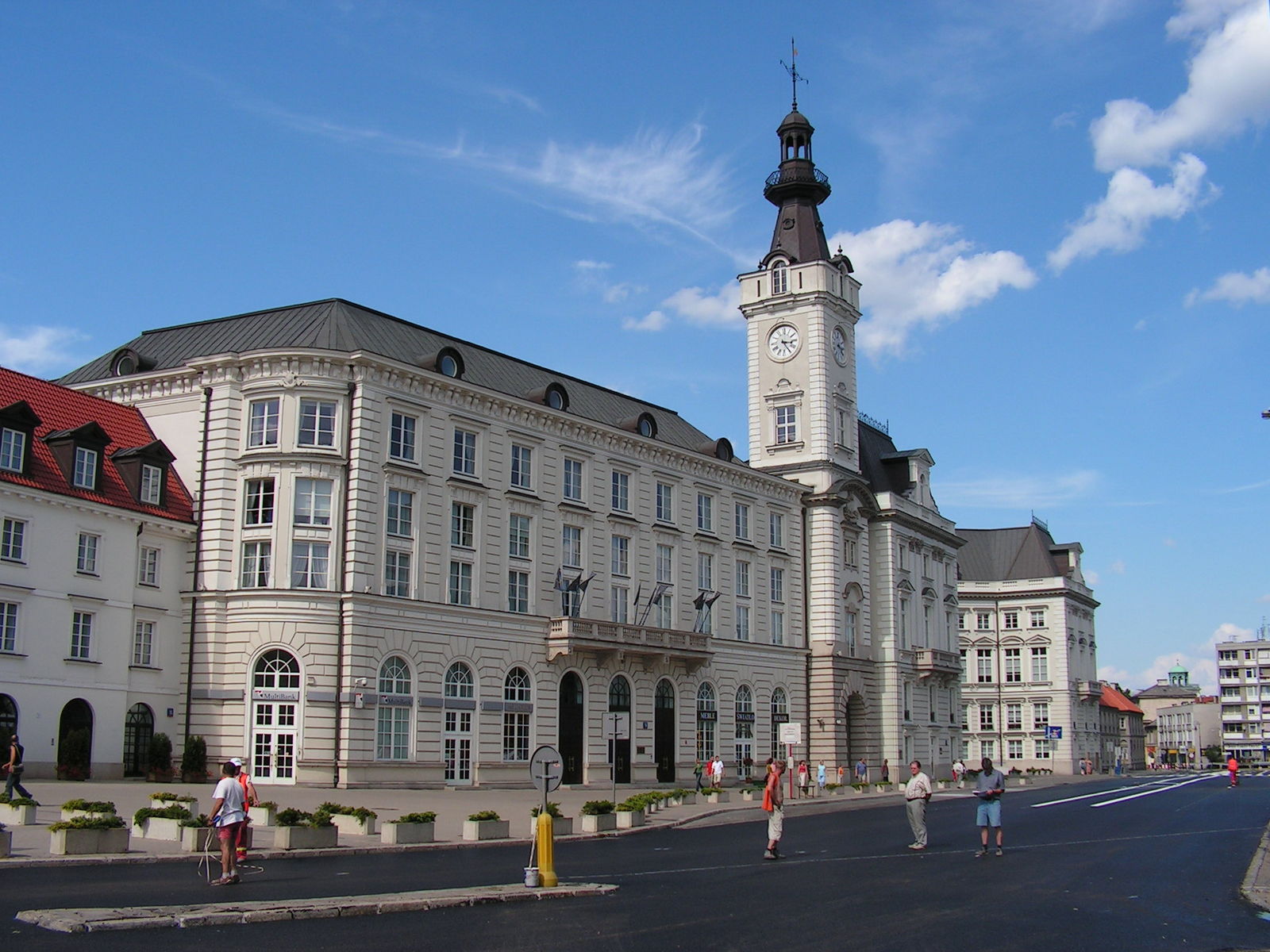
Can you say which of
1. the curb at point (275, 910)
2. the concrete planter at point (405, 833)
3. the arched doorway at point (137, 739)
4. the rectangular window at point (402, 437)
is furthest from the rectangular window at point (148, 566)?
the curb at point (275, 910)

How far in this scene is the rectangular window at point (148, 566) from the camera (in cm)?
4656

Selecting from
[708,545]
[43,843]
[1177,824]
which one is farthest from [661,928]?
[708,545]

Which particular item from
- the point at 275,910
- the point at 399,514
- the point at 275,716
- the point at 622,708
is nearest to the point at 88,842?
the point at 275,910

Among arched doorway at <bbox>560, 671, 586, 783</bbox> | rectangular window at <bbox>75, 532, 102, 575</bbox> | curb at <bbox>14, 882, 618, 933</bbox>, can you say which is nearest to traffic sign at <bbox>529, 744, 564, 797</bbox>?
curb at <bbox>14, 882, 618, 933</bbox>

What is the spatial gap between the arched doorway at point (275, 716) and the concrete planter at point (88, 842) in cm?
2162

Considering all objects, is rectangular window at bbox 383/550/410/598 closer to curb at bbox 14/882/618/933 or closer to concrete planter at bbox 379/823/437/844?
concrete planter at bbox 379/823/437/844

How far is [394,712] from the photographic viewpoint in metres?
47.9

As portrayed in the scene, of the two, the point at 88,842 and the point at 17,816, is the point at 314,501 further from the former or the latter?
the point at 88,842

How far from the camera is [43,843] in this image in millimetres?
24562

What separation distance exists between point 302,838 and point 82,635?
70.6 ft

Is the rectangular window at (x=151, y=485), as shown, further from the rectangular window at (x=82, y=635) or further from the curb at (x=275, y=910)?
the curb at (x=275, y=910)

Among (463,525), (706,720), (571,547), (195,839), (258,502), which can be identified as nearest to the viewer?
(195,839)

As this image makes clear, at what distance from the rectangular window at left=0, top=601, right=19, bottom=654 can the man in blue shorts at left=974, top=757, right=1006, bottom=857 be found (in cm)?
2987

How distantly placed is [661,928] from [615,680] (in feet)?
139
